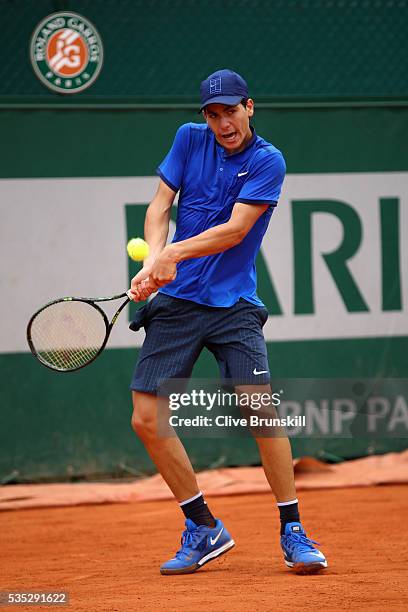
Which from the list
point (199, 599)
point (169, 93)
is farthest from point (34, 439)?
point (199, 599)

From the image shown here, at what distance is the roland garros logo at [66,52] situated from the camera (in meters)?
6.11

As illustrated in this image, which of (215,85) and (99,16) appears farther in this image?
(99,16)

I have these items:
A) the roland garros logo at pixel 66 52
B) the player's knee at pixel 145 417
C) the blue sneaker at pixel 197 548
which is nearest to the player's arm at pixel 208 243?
the player's knee at pixel 145 417

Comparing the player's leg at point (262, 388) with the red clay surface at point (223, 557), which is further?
the player's leg at point (262, 388)

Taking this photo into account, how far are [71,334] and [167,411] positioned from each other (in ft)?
1.56

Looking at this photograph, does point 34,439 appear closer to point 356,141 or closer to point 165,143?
point 165,143

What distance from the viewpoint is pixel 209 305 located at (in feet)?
12.8

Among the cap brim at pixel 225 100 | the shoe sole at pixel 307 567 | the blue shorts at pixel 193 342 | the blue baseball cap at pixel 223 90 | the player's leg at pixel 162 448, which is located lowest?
the shoe sole at pixel 307 567

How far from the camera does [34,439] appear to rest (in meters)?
6.15

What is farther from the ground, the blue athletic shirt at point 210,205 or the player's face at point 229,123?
the player's face at point 229,123

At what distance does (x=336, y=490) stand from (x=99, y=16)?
318 cm

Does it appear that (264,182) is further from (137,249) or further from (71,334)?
(71,334)

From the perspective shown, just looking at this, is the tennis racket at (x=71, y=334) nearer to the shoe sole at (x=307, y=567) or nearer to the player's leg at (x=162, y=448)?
the player's leg at (x=162, y=448)

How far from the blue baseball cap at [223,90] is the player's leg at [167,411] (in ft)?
2.44
